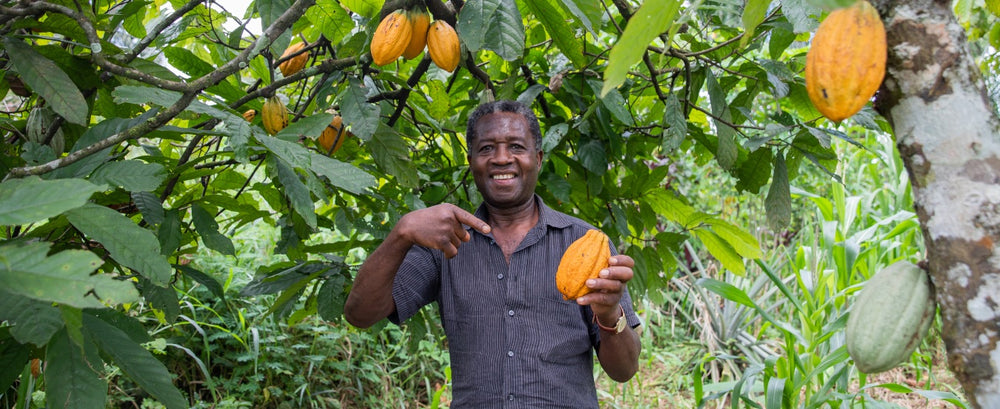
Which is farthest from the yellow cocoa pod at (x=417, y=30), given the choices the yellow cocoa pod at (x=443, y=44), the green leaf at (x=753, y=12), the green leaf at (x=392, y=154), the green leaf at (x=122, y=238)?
the green leaf at (x=753, y=12)

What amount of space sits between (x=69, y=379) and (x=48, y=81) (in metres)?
0.53

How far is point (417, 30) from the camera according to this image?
1563mm

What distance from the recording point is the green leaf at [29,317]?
2.82 ft

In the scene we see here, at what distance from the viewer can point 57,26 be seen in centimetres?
140

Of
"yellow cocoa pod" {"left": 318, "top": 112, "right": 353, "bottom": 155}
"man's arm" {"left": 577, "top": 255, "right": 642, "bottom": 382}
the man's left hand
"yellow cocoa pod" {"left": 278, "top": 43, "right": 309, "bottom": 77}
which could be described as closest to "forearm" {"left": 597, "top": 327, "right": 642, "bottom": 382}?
"man's arm" {"left": 577, "top": 255, "right": 642, "bottom": 382}

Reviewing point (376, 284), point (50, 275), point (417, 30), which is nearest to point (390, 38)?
point (417, 30)

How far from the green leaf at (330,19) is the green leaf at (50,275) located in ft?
3.27

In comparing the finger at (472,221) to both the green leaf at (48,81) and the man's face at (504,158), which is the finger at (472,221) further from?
the green leaf at (48,81)

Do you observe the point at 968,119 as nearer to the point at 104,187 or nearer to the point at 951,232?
the point at 951,232

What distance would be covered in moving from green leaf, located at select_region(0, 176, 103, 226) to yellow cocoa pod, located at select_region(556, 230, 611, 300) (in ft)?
3.11

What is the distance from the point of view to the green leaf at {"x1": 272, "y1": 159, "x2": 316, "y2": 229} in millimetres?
1274

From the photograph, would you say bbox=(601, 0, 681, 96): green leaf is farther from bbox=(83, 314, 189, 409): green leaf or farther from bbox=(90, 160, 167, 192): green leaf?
bbox=(83, 314, 189, 409): green leaf

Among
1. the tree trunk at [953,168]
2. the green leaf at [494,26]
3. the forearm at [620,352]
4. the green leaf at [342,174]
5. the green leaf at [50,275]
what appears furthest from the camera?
the forearm at [620,352]

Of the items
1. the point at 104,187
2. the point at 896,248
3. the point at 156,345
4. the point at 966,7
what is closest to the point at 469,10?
the point at 104,187
